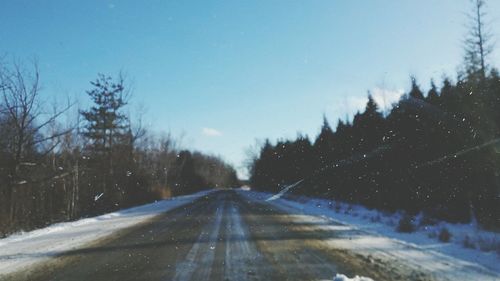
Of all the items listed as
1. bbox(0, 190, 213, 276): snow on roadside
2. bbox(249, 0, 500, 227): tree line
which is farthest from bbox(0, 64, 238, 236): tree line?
bbox(249, 0, 500, 227): tree line

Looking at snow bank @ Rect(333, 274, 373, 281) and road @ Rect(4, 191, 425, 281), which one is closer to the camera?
snow bank @ Rect(333, 274, 373, 281)

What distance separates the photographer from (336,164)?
38.1 m

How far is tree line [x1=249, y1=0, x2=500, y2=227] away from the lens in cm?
1680

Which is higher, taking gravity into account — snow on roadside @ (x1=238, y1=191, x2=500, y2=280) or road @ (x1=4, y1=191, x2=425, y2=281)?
road @ (x1=4, y1=191, x2=425, y2=281)

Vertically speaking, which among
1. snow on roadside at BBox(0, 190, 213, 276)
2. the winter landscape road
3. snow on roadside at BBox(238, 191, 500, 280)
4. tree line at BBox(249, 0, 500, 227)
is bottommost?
snow on roadside at BBox(238, 191, 500, 280)

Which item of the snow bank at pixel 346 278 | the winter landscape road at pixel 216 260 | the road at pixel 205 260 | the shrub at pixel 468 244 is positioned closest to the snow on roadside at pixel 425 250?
the shrub at pixel 468 244

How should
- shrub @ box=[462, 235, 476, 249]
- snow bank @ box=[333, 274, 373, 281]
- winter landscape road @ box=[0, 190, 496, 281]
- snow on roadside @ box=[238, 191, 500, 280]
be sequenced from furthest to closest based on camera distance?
1. shrub @ box=[462, 235, 476, 249]
2. snow on roadside @ box=[238, 191, 500, 280]
3. winter landscape road @ box=[0, 190, 496, 281]
4. snow bank @ box=[333, 274, 373, 281]

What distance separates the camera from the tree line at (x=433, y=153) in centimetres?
1680

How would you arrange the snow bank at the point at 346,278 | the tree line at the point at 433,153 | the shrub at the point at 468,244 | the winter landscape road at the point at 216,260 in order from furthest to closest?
the tree line at the point at 433,153 < the shrub at the point at 468,244 < the winter landscape road at the point at 216,260 < the snow bank at the point at 346,278

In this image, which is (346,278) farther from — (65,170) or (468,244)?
(65,170)

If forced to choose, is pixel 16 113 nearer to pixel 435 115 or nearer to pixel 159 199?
pixel 435 115

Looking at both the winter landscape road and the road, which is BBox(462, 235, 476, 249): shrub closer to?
the winter landscape road

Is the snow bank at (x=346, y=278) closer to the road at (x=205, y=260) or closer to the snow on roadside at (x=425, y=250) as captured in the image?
the road at (x=205, y=260)

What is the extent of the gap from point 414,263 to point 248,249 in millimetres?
3625
